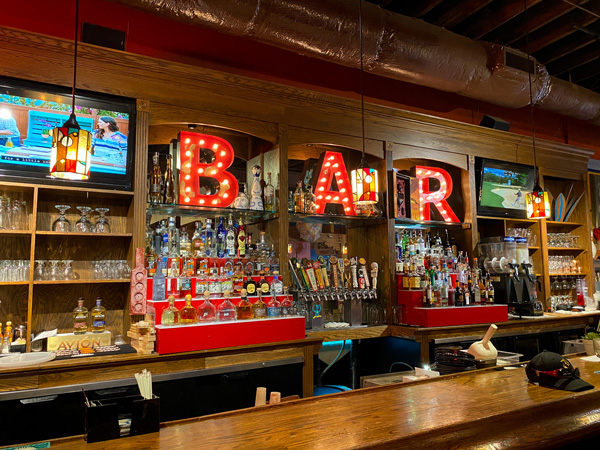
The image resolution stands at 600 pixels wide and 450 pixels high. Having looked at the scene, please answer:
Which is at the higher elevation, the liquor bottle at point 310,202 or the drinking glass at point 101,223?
the liquor bottle at point 310,202

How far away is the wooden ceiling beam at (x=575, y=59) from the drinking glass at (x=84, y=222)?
5576 mm

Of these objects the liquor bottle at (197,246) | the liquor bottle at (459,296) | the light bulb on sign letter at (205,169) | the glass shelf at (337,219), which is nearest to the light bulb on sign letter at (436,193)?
the glass shelf at (337,219)

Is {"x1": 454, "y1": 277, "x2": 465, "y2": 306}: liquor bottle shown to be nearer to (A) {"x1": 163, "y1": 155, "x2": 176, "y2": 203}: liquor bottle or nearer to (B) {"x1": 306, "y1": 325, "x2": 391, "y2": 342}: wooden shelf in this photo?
(B) {"x1": 306, "y1": 325, "x2": 391, "y2": 342}: wooden shelf

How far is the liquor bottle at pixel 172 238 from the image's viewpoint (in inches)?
131

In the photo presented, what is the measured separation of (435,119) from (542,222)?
190cm

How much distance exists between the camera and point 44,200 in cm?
308

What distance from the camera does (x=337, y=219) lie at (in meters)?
4.18

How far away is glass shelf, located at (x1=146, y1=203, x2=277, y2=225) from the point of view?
331cm

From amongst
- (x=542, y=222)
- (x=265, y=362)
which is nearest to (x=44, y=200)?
(x=265, y=362)

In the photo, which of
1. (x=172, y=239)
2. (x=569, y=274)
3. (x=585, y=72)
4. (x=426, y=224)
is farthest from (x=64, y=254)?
(x=585, y=72)

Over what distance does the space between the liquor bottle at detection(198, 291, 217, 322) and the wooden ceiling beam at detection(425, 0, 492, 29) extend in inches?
135

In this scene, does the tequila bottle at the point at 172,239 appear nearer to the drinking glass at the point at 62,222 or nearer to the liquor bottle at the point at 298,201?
the drinking glass at the point at 62,222

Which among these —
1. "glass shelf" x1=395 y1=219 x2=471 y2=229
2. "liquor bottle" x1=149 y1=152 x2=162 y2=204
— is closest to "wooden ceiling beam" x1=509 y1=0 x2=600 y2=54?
"glass shelf" x1=395 y1=219 x2=471 y2=229

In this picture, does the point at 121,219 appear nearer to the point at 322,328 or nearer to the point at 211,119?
the point at 211,119
